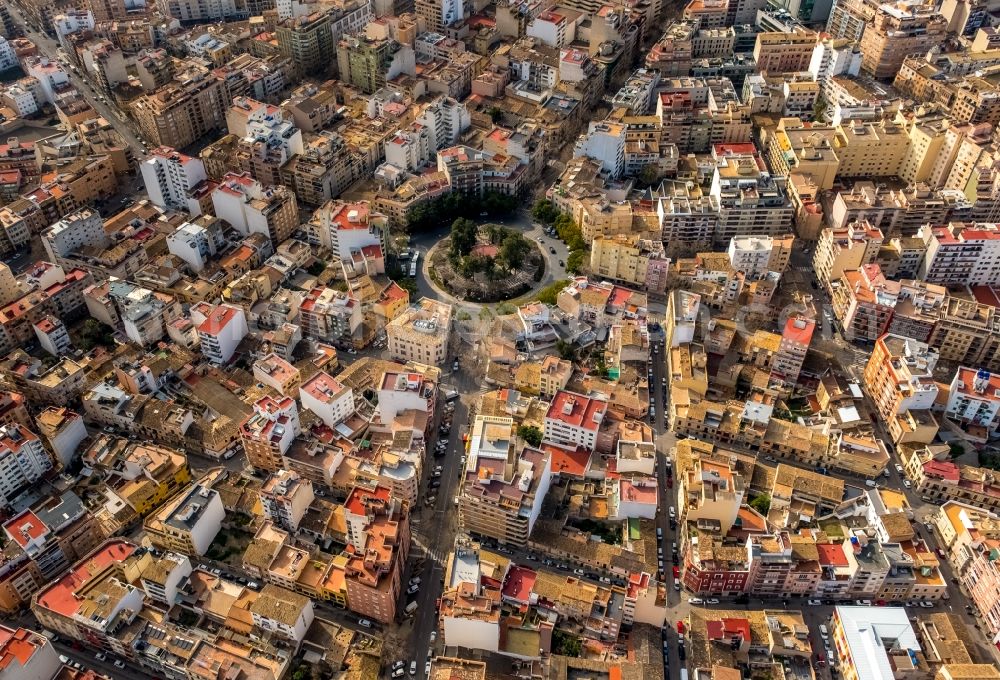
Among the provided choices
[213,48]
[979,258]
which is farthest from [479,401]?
[213,48]

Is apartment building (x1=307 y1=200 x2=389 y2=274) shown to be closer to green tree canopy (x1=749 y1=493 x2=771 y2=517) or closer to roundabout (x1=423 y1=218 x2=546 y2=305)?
roundabout (x1=423 y1=218 x2=546 y2=305)

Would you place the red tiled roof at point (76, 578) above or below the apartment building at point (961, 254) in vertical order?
below

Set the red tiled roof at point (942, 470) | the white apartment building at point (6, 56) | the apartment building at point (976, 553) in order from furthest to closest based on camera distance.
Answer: the white apartment building at point (6, 56)
the red tiled roof at point (942, 470)
the apartment building at point (976, 553)

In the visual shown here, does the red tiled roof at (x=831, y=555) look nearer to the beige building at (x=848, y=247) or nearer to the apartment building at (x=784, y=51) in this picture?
the beige building at (x=848, y=247)

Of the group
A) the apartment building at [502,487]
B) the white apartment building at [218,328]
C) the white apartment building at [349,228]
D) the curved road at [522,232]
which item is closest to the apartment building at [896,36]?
the curved road at [522,232]

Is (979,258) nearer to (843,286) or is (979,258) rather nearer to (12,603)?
(843,286)

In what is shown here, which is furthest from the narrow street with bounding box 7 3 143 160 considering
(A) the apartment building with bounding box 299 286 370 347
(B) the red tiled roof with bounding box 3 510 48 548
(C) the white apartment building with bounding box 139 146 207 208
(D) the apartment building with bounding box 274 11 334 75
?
(B) the red tiled roof with bounding box 3 510 48 548
